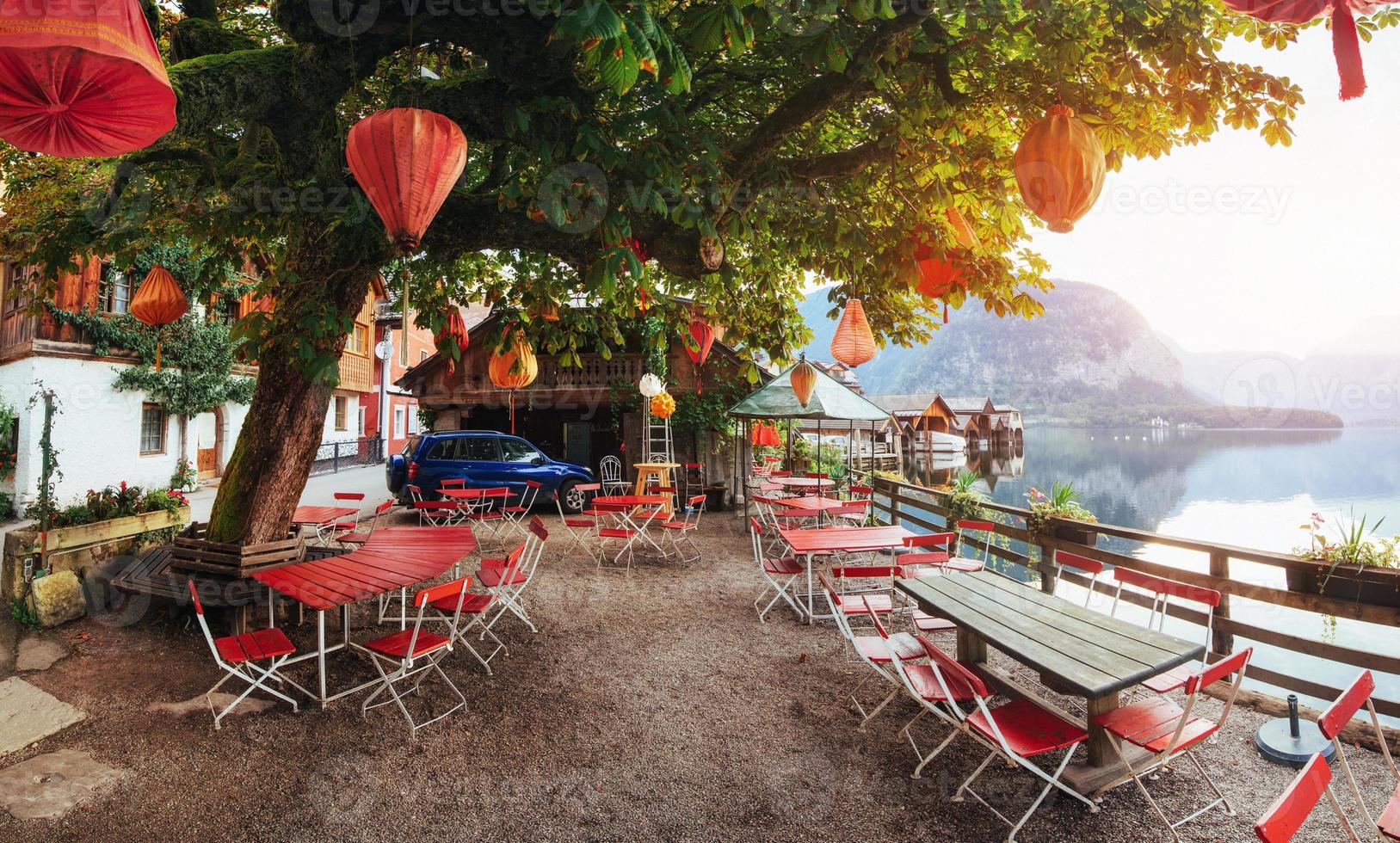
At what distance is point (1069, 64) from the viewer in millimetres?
2572

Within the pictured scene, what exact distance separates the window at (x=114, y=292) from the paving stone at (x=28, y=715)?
13981 mm

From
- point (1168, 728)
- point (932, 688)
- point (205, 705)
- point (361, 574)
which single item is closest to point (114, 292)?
point (205, 705)

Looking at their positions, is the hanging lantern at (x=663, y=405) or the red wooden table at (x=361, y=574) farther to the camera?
the hanging lantern at (x=663, y=405)

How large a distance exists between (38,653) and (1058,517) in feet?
28.7

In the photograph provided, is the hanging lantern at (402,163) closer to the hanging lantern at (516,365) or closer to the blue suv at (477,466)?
the hanging lantern at (516,365)

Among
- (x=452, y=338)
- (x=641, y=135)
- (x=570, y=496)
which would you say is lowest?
(x=570, y=496)

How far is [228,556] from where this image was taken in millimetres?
4461

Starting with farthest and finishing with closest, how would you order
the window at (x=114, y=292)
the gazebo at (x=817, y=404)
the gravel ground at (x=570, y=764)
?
the window at (x=114, y=292)
the gazebo at (x=817, y=404)
the gravel ground at (x=570, y=764)

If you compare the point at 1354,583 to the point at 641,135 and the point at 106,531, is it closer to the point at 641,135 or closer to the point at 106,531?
the point at 641,135

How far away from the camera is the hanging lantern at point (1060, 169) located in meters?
2.20

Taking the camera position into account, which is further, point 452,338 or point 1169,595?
point 452,338

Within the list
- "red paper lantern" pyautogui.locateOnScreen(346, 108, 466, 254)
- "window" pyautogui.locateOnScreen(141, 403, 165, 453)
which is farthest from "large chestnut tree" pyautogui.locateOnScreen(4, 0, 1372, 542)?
"window" pyautogui.locateOnScreen(141, 403, 165, 453)

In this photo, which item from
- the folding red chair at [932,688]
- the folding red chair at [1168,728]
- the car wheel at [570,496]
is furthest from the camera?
the car wheel at [570,496]

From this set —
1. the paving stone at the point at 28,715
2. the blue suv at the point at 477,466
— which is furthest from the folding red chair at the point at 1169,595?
the blue suv at the point at 477,466
